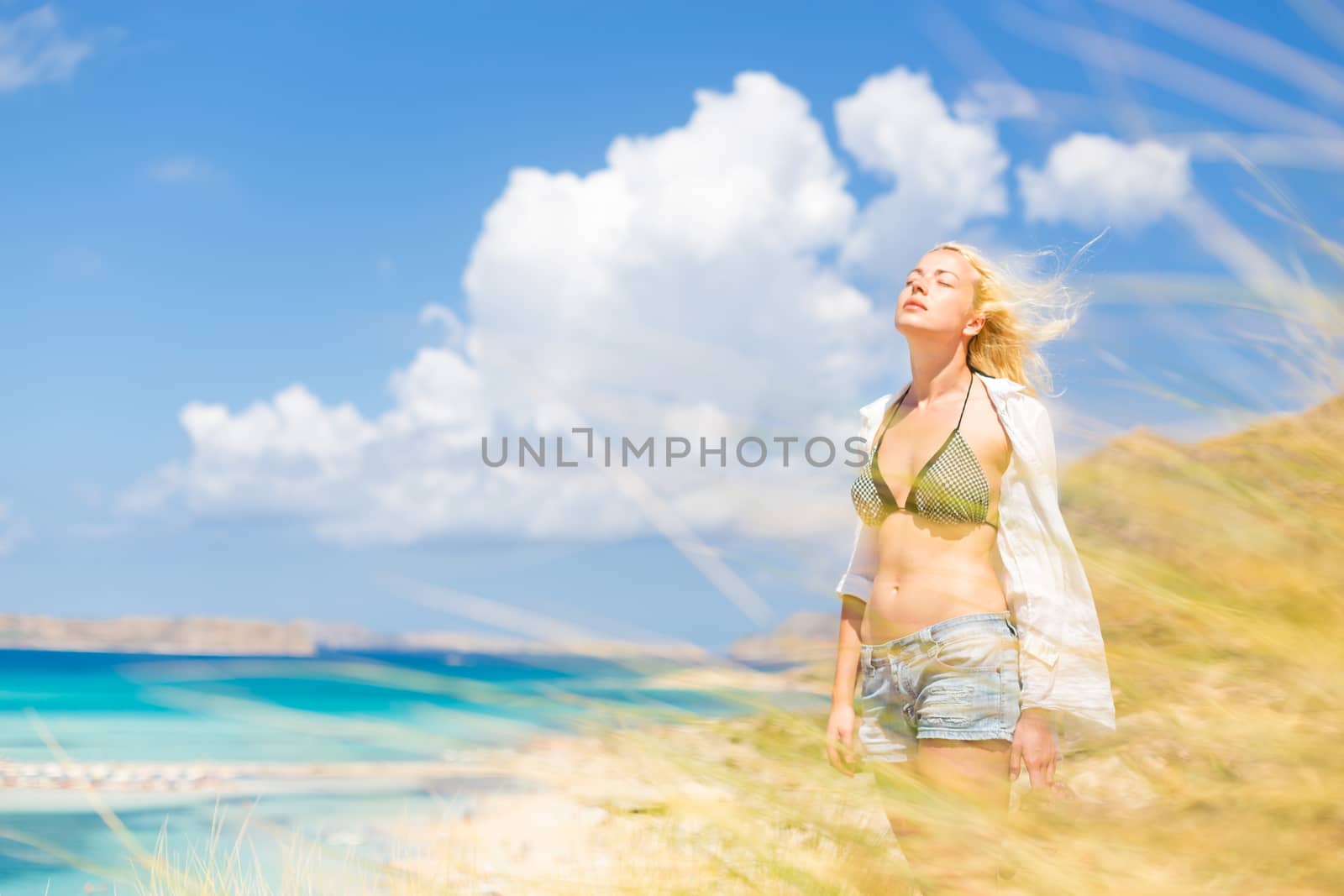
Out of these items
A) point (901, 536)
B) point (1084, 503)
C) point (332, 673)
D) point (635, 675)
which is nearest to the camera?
point (332, 673)

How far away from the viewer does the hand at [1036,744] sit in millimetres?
2102

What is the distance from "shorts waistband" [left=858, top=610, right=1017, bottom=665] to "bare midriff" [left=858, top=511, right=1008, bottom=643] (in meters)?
0.01

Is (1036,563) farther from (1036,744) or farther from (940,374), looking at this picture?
(940,374)

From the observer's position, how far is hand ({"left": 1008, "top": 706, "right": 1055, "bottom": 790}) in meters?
2.10

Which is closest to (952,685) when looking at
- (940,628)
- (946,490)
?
(940,628)

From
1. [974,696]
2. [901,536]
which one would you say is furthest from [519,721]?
[901,536]

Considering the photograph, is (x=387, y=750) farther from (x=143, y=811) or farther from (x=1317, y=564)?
(x=143, y=811)

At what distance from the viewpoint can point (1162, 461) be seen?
128 centimetres

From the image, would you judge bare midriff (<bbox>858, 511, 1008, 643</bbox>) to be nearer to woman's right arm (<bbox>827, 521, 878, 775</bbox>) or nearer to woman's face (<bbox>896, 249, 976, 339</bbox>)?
woman's right arm (<bbox>827, 521, 878, 775</bbox>)

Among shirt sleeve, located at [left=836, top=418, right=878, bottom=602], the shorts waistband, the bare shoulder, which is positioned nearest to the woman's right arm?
shirt sleeve, located at [left=836, top=418, right=878, bottom=602]

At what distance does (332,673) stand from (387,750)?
110 mm

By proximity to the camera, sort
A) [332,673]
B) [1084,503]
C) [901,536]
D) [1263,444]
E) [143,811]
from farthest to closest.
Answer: [143,811] < [901,536] < [1084,503] < [1263,444] < [332,673]

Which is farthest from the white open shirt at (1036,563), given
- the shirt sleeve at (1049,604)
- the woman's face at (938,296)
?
the woman's face at (938,296)

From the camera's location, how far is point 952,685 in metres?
2.14
